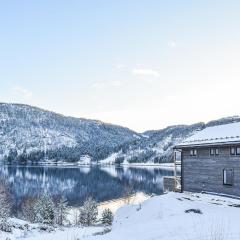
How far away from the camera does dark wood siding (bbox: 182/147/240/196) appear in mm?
30297

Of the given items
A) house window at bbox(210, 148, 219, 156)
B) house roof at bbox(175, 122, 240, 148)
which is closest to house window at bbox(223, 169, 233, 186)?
house window at bbox(210, 148, 219, 156)

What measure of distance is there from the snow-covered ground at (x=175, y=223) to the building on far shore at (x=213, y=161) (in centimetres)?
121

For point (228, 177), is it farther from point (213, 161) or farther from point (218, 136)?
point (218, 136)

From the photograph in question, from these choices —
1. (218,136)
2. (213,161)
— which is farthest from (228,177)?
(218,136)

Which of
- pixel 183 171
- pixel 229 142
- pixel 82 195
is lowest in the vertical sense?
pixel 82 195

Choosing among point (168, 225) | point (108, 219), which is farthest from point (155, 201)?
point (108, 219)

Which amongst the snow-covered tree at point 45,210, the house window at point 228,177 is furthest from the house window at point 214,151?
the snow-covered tree at point 45,210

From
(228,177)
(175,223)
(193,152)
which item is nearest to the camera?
(175,223)

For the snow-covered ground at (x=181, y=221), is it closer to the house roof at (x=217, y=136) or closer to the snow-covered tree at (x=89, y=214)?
the house roof at (x=217, y=136)

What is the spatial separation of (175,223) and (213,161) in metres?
16.0

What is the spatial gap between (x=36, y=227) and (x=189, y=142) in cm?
1515

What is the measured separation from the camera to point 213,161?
107 feet

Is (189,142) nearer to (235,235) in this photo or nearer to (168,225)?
(168,225)

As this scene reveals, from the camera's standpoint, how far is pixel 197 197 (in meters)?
31.9
